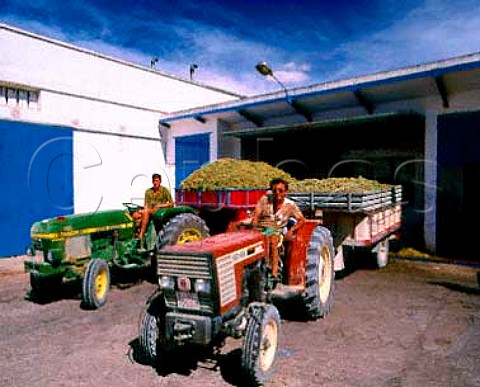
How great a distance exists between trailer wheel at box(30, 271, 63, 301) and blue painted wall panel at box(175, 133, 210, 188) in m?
7.72

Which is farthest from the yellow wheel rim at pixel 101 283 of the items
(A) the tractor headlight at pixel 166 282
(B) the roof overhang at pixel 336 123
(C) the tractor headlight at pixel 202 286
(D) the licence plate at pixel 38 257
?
(B) the roof overhang at pixel 336 123

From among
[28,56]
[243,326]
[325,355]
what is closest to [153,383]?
[243,326]

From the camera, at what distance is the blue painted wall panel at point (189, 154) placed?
1378 cm

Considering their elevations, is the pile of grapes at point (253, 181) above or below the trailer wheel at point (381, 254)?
above

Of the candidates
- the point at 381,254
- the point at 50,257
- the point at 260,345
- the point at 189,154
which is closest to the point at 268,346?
the point at 260,345

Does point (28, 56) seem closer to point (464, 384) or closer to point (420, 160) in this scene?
point (420, 160)

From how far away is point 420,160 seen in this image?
32.2 ft

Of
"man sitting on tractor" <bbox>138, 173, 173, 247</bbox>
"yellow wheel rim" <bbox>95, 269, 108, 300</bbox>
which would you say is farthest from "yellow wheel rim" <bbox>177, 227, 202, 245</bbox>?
"yellow wheel rim" <bbox>95, 269, 108, 300</bbox>

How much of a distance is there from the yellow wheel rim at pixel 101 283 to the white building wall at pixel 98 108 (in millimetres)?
6449

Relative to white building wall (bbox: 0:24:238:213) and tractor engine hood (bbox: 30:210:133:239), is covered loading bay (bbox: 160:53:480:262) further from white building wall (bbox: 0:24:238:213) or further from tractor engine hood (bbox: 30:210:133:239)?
tractor engine hood (bbox: 30:210:133:239)

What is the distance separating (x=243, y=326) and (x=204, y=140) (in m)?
10.6

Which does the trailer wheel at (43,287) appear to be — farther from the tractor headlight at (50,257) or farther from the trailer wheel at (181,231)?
the trailer wheel at (181,231)

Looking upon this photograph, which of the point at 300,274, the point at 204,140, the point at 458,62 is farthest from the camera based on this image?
the point at 204,140

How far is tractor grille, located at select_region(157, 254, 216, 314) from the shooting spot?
335cm
